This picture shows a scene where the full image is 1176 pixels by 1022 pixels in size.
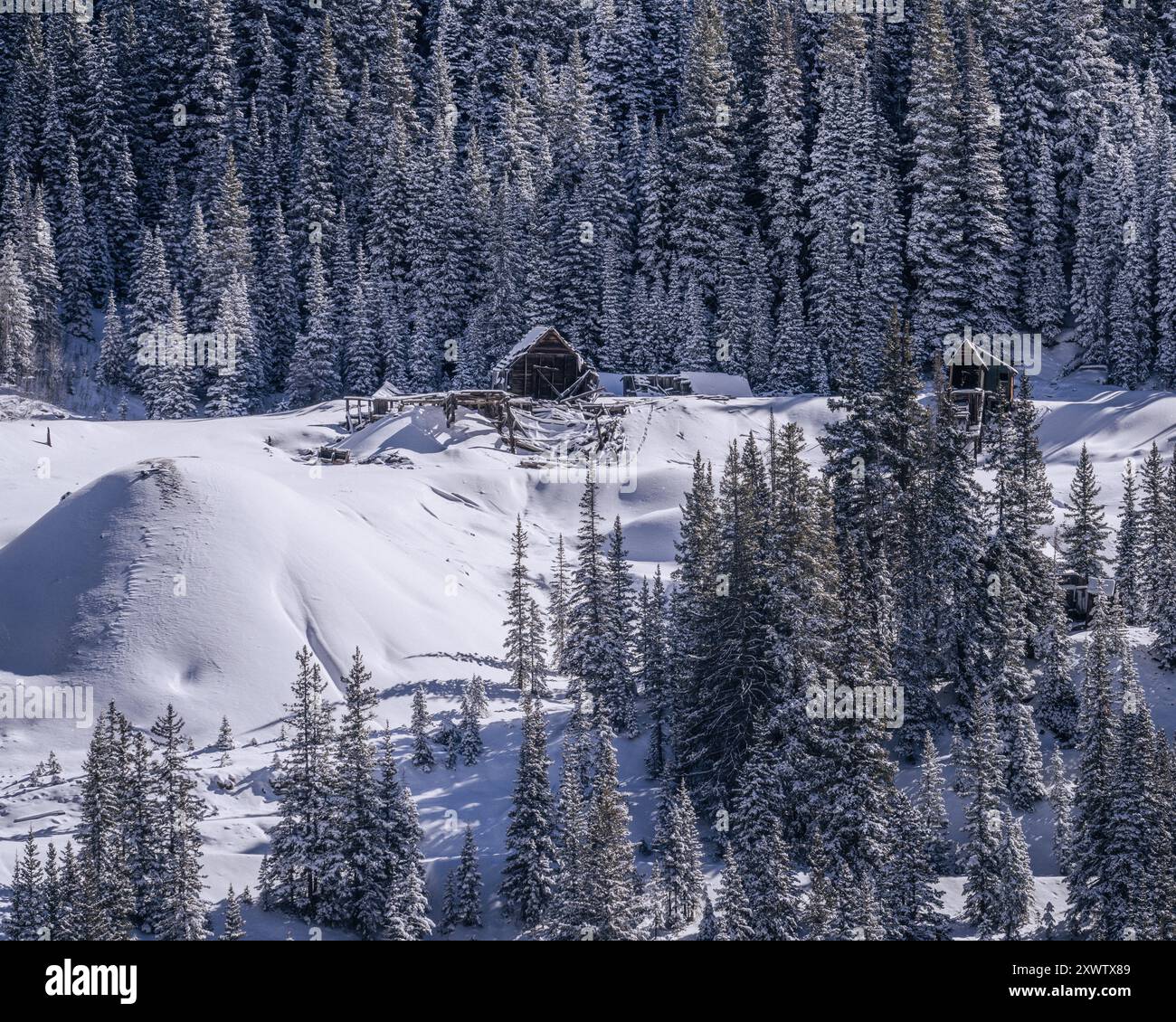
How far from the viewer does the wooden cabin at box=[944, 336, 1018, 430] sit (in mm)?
63125

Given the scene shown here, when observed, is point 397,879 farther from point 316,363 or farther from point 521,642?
point 316,363

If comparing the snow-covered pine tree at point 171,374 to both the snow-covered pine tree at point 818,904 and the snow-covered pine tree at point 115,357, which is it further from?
the snow-covered pine tree at point 818,904

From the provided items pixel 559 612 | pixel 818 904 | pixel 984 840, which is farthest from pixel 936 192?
pixel 818 904

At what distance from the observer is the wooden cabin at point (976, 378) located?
2485 inches

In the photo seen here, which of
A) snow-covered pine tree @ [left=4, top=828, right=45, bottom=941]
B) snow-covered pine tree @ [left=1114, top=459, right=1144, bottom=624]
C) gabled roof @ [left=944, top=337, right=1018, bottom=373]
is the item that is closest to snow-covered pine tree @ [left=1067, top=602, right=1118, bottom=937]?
snow-covered pine tree @ [left=1114, top=459, right=1144, bottom=624]

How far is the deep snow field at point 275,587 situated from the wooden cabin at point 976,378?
12.2 feet

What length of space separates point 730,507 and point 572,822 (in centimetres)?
1274

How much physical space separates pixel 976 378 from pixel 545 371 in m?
Result: 20.3

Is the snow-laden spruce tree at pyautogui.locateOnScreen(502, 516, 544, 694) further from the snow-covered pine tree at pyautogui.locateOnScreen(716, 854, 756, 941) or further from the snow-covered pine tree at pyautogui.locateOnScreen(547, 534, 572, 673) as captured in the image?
the snow-covered pine tree at pyautogui.locateOnScreen(716, 854, 756, 941)

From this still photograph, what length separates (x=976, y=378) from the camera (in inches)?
2574

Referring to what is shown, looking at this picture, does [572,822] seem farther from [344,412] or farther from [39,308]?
[39,308]

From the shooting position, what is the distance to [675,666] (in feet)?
129
